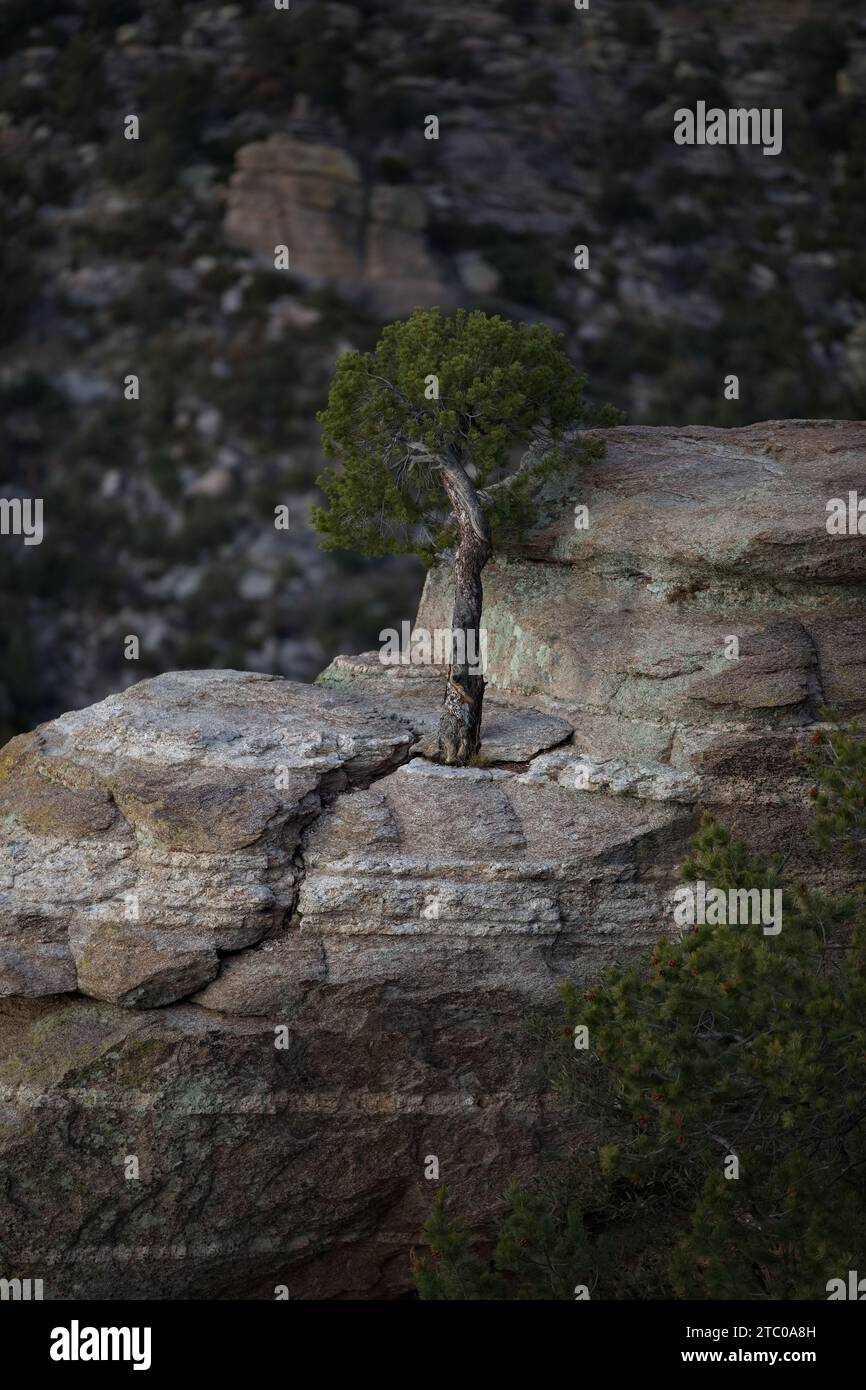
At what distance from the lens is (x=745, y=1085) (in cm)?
1288

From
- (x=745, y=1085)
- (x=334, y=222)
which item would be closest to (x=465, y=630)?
(x=745, y=1085)

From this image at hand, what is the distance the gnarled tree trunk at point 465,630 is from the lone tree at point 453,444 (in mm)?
11

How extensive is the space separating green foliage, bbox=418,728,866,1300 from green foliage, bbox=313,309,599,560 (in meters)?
5.46

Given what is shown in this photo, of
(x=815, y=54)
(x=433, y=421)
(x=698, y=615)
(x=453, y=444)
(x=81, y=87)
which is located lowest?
(x=698, y=615)

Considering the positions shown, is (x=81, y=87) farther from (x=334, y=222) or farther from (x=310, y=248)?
(x=334, y=222)

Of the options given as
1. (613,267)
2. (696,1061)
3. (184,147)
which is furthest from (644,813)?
(184,147)

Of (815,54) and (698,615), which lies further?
(815,54)

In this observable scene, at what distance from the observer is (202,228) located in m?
53.7

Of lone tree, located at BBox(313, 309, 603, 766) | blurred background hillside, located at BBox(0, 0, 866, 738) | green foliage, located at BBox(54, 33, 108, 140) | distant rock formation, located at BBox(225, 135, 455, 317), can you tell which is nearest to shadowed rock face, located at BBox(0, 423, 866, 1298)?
lone tree, located at BBox(313, 309, 603, 766)

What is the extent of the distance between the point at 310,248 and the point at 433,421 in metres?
37.8

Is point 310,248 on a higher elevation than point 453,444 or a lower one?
higher

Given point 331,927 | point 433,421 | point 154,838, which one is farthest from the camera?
point 433,421

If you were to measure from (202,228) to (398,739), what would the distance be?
136 feet

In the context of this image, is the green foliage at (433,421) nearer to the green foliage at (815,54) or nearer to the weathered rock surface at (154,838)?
the weathered rock surface at (154,838)
